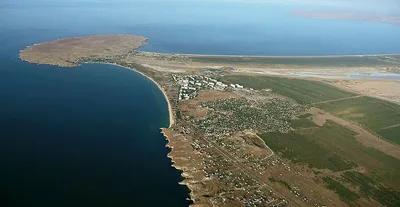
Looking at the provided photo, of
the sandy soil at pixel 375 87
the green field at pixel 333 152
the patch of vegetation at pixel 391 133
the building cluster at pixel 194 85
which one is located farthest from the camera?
the sandy soil at pixel 375 87

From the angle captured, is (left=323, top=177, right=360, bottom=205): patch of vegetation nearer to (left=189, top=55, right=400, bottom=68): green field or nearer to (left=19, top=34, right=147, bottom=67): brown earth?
(left=189, top=55, right=400, bottom=68): green field

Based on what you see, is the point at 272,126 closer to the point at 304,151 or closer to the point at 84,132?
Result: the point at 304,151

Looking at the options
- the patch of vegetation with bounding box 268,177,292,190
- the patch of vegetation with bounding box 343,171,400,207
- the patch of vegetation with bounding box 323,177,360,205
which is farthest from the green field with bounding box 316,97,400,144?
the patch of vegetation with bounding box 268,177,292,190

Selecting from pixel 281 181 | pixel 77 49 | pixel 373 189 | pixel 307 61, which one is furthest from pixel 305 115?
pixel 77 49

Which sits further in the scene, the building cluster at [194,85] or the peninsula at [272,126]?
the building cluster at [194,85]

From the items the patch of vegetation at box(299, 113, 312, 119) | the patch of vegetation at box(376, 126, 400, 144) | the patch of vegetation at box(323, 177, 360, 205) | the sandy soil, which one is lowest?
the patch of vegetation at box(323, 177, 360, 205)

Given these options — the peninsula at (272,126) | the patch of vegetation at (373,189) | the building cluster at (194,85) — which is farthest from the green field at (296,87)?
the patch of vegetation at (373,189)

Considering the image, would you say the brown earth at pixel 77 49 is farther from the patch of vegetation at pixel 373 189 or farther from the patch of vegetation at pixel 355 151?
the patch of vegetation at pixel 373 189
